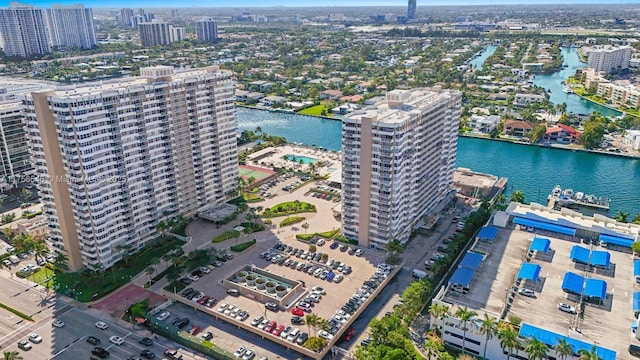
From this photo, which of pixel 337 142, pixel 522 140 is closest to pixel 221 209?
pixel 337 142

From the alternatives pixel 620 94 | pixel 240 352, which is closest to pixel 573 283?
pixel 240 352

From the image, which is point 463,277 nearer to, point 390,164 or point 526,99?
point 390,164

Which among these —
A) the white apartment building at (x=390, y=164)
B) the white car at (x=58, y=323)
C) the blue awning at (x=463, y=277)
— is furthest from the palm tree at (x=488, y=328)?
the white car at (x=58, y=323)

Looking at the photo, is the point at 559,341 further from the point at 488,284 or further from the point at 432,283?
the point at 432,283

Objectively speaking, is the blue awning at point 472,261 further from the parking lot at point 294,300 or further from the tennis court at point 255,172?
the tennis court at point 255,172

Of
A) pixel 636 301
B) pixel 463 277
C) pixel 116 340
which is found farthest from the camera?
pixel 463 277

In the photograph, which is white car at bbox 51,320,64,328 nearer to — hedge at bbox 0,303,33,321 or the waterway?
hedge at bbox 0,303,33,321
